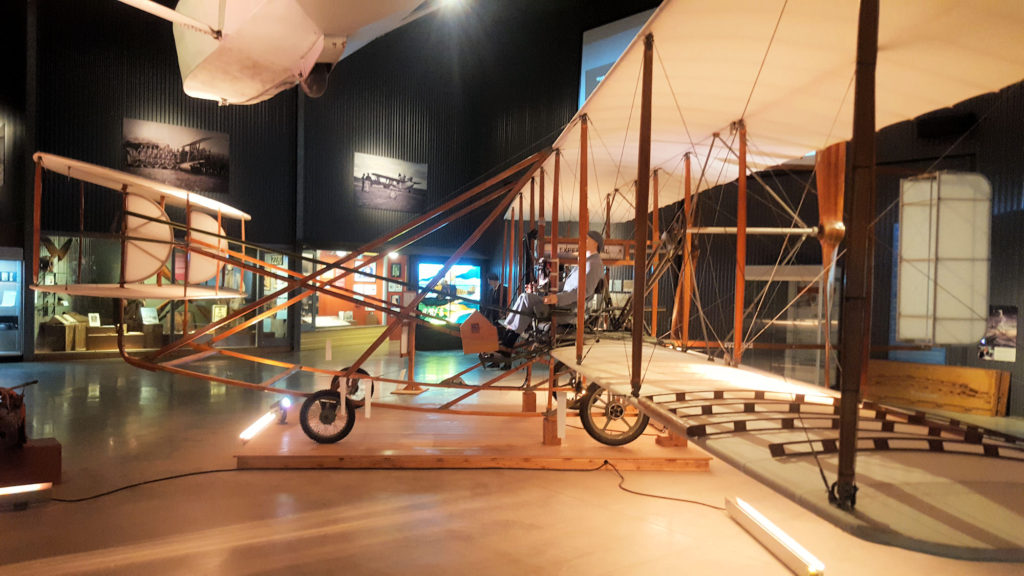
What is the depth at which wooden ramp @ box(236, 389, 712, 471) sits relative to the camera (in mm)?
4922

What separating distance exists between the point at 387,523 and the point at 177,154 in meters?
11.2

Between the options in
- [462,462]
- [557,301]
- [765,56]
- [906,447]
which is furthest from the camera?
[557,301]

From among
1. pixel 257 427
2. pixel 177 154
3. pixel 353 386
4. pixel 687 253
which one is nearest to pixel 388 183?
pixel 177 154

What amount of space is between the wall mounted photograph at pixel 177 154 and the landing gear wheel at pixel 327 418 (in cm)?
883

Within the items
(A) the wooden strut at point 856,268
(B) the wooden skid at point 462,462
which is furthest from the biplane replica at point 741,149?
(B) the wooden skid at point 462,462

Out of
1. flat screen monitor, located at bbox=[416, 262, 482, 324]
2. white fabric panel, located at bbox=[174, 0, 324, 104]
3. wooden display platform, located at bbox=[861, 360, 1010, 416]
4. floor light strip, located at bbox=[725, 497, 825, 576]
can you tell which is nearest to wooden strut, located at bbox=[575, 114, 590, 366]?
floor light strip, located at bbox=[725, 497, 825, 576]

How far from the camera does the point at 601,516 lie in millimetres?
4008

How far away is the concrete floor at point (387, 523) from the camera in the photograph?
324 centimetres

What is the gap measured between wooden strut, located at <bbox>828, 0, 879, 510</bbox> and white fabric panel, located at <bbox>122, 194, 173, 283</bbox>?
4893mm

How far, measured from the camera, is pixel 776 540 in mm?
3449

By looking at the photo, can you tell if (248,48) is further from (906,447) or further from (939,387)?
(939,387)

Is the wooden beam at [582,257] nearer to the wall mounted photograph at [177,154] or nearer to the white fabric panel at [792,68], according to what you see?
the white fabric panel at [792,68]

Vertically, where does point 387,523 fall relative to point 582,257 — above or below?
below

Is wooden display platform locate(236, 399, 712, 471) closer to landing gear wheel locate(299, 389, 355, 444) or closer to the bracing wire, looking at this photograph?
landing gear wheel locate(299, 389, 355, 444)
